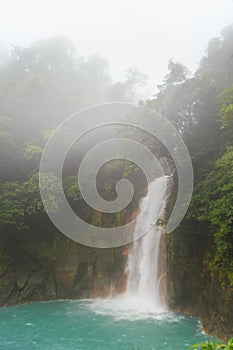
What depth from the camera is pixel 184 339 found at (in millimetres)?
7887

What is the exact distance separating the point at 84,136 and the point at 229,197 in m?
11.0

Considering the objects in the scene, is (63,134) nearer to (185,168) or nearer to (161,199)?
(161,199)

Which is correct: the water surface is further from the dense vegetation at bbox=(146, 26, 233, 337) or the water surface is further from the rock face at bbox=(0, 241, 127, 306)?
the rock face at bbox=(0, 241, 127, 306)

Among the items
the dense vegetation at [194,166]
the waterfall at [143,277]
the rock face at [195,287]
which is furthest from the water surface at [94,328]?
the dense vegetation at [194,166]

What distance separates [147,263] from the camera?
11.9 meters

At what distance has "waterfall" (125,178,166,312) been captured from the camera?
10953 mm

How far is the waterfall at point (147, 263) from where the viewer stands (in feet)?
35.9

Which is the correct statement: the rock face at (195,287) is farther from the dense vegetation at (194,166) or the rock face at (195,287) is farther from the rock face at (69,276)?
the rock face at (69,276)

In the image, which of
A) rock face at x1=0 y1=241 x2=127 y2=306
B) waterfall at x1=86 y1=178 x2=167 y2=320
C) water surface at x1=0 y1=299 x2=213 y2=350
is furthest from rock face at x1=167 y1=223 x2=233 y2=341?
rock face at x1=0 y1=241 x2=127 y2=306

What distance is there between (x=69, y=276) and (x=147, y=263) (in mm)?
3387

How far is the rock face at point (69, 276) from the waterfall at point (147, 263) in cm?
59

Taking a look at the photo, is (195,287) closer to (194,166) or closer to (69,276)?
(194,166)

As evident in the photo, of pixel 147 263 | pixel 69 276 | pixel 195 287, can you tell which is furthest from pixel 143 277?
pixel 69 276

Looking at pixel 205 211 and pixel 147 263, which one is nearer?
pixel 205 211
